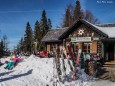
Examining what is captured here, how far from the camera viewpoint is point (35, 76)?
14.1 m

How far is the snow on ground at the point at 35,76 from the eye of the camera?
12.4m

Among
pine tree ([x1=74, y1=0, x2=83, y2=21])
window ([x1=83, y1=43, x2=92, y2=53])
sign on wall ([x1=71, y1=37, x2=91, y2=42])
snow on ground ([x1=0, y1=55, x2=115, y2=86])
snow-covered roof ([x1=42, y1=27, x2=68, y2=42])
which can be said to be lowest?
snow on ground ([x1=0, y1=55, x2=115, y2=86])

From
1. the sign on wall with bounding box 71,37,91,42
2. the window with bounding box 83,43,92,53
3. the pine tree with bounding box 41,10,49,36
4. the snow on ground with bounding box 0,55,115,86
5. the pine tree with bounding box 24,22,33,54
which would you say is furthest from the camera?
the pine tree with bounding box 24,22,33,54

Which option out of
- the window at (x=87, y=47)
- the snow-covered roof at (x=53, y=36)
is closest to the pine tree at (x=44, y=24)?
the snow-covered roof at (x=53, y=36)

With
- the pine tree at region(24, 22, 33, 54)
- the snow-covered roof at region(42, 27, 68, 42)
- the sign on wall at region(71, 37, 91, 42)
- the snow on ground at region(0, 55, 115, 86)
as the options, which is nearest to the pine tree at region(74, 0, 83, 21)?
the pine tree at region(24, 22, 33, 54)

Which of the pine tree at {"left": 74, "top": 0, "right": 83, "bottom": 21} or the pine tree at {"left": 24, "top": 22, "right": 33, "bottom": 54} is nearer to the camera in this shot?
the pine tree at {"left": 74, "top": 0, "right": 83, "bottom": 21}

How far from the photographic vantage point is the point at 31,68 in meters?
15.8

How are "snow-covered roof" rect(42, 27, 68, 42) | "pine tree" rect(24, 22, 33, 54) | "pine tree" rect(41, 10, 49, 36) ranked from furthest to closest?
"pine tree" rect(24, 22, 33, 54)
"pine tree" rect(41, 10, 49, 36)
"snow-covered roof" rect(42, 27, 68, 42)

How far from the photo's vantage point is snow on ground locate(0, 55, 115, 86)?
12.4 metres

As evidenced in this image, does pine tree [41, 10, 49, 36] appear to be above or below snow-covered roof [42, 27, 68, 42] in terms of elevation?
above

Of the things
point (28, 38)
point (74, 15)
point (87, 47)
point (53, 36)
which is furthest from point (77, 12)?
point (87, 47)

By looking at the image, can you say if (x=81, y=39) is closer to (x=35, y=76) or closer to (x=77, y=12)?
(x=35, y=76)

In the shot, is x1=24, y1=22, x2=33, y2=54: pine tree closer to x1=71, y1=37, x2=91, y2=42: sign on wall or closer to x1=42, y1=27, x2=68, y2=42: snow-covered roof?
x1=42, y1=27, x2=68, y2=42: snow-covered roof

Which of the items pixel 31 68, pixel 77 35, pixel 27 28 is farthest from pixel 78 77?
pixel 27 28
